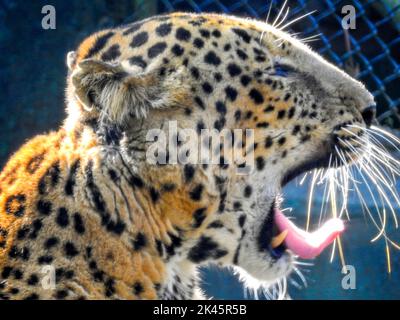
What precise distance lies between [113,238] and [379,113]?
4.68m

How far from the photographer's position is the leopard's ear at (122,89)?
12.1 feet

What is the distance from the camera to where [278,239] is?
14.9ft

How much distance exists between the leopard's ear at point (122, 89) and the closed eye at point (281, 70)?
530mm

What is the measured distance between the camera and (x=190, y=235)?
159 inches

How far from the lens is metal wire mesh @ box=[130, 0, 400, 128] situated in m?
7.25

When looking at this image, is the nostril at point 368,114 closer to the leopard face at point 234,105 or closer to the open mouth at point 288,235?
the leopard face at point 234,105

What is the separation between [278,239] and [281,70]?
0.88 metres

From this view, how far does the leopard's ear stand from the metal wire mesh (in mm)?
3117
